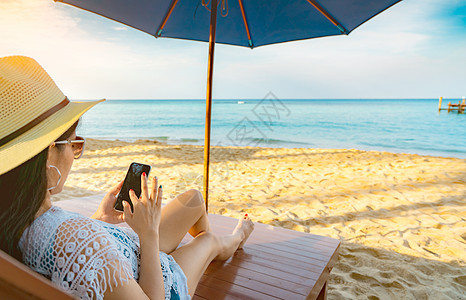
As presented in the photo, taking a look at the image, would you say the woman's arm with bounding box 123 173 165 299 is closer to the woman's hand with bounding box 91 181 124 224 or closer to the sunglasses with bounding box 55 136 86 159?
the sunglasses with bounding box 55 136 86 159

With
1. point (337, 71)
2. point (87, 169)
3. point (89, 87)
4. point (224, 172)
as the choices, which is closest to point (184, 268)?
point (224, 172)

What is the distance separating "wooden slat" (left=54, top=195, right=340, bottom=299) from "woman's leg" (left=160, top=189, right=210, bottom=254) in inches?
10.4

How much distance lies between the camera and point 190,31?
3104 millimetres

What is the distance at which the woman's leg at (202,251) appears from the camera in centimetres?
138

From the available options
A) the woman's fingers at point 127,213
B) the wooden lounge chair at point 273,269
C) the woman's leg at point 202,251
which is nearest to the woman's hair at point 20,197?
the woman's fingers at point 127,213

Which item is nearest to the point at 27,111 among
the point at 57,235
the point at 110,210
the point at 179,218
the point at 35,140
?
the point at 35,140

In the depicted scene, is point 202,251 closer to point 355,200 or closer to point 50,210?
point 50,210

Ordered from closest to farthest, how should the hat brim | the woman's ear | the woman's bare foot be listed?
the hat brim, the woman's ear, the woman's bare foot

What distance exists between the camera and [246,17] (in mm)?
2787

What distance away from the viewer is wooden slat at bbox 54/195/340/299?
4.76 ft

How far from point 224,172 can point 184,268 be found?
4786 mm

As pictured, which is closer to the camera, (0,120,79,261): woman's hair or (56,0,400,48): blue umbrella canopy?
(0,120,79,261): woman's hair

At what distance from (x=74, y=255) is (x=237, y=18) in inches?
105

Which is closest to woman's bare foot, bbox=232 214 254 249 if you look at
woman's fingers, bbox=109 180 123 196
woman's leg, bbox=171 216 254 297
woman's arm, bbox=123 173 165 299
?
woman's leg, bbox=171 216 254 297
